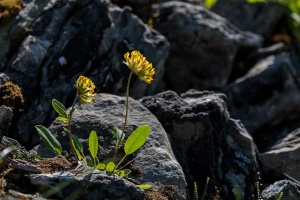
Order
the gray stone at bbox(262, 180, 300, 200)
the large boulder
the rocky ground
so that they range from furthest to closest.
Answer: the large boulder < the gray stone at bbox(262, 180, 300, 200) < the rocky ground

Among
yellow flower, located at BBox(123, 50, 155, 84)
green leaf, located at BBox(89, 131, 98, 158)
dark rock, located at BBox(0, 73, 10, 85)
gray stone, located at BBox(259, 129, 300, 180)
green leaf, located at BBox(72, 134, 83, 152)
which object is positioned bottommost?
gray stone, located at BBox(259, 129, 300, 180)

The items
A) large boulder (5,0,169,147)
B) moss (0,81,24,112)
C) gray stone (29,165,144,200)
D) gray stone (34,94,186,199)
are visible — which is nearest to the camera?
gray stone (29,165,144,200)

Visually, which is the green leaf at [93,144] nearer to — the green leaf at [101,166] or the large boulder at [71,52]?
the green leaf at [101,166]

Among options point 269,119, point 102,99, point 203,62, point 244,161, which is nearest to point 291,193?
point 244,161

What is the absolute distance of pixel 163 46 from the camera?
7.66 metres

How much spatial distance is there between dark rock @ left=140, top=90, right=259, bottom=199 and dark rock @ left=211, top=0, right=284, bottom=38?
5.40 meters

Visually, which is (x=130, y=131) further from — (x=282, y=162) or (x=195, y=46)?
(x=195, y=46)

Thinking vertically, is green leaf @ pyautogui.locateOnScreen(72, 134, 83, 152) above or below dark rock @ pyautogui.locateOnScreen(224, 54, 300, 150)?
above

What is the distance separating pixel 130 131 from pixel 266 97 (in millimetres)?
3933

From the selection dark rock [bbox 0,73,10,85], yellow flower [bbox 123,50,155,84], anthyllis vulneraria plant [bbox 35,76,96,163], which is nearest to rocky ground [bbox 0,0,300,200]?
dark rock [bbox 0,73,10,85]

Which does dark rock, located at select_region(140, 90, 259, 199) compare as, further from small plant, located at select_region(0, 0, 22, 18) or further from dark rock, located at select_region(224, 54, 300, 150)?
dark rock, located at select_region(224, 54, 300, 150)

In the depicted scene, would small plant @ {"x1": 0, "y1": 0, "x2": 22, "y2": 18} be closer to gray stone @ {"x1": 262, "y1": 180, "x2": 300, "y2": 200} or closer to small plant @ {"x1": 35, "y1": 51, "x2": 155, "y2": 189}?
small plant @ {"x1": 35, "y1": 51, "x2": 155, "y2": 189}

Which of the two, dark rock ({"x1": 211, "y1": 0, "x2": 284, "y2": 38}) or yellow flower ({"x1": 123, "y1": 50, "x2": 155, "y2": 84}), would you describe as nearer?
yellow flower ({"x1": 123, "y1": 50, "x2": 155, "y2": 84})

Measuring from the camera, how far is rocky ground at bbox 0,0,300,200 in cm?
490
